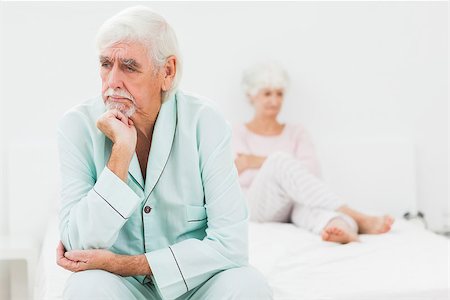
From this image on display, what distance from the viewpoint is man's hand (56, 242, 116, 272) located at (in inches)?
58.4

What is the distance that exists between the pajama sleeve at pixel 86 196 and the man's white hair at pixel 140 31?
212mm

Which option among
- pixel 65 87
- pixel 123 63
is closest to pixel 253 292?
pixel 123 63

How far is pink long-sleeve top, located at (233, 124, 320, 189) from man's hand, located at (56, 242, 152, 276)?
1.49 metres

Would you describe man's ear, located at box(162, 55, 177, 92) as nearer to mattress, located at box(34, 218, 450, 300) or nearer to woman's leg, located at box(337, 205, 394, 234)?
mattress, located at box(34, 218, 450, 300)

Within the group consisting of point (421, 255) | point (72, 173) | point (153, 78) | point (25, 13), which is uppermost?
point (25, 13)

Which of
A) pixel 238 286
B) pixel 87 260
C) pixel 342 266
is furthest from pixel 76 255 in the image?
pixel 342 266

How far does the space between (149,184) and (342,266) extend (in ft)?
2.44

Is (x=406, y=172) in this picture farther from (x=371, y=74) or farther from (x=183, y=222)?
(x=183, y=222)

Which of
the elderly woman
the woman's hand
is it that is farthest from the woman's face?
the woman's hand

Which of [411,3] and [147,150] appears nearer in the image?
[147,150]

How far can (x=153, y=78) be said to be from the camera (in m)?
1.65

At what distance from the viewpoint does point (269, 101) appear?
3.11 metres

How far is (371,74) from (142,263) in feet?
6.98

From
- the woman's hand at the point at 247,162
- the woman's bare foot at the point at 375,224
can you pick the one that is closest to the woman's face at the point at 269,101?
the woman's hand at the point at 247,162
